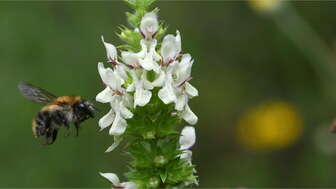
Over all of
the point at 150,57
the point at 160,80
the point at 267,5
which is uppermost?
the point at 267,5

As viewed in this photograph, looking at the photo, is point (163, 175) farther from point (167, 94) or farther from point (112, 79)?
point (112, 79)

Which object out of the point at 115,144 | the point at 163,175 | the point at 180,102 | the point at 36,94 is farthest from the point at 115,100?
the point at 36,94

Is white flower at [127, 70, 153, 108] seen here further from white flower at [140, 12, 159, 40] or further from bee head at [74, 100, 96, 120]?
bee head at [74, 100, 96, 120]

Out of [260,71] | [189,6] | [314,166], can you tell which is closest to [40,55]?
[189,6]

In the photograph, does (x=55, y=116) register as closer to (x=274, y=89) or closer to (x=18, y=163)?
(x=18, y=163)

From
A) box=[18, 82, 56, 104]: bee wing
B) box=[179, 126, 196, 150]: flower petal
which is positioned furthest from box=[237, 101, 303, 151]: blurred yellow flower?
box=[179, 126, 196, 150]: flower petal

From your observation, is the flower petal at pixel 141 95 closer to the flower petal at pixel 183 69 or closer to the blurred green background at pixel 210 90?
the flower petal at pixel 183 69

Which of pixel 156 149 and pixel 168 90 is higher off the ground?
pixel 168 90
